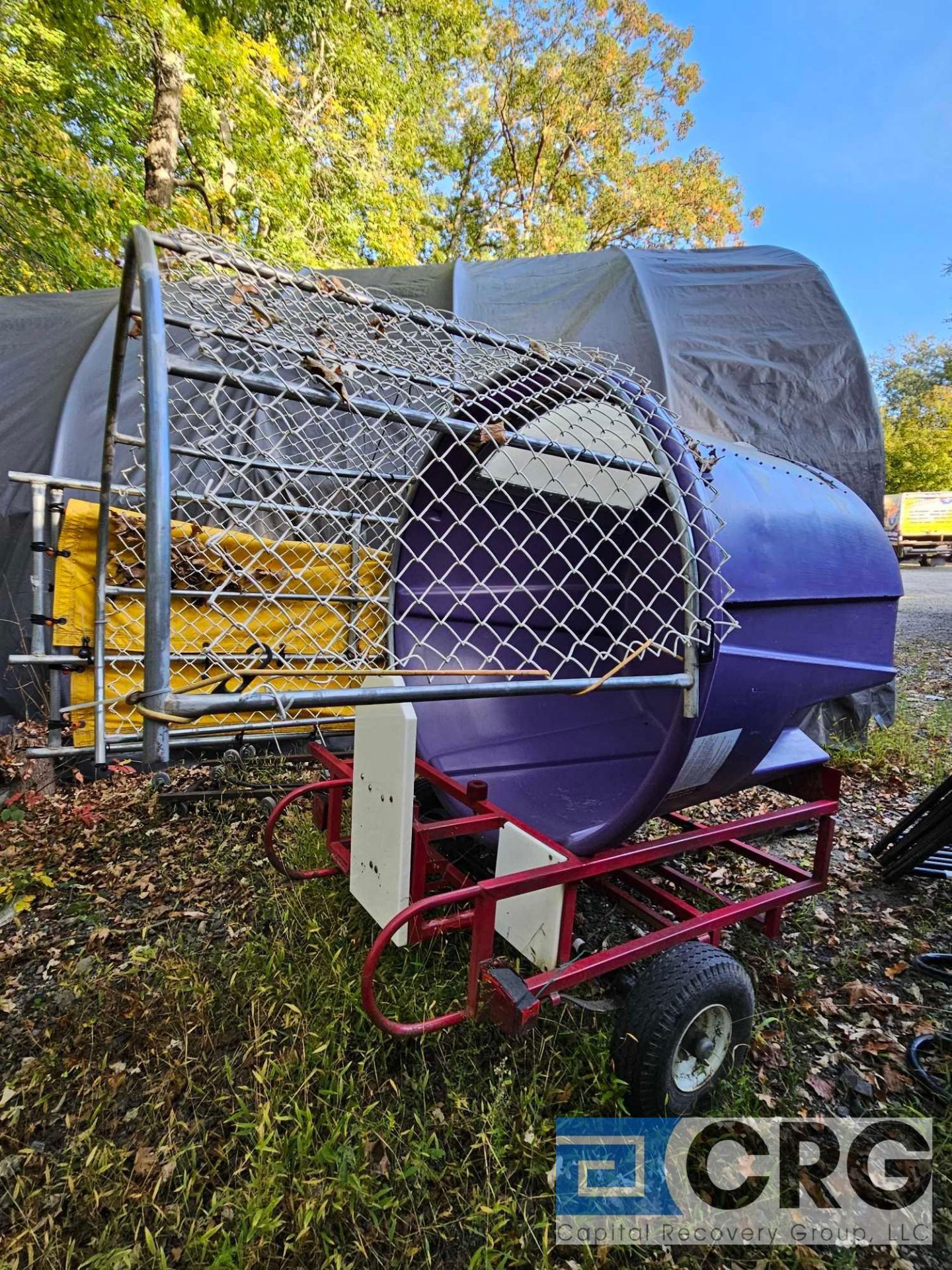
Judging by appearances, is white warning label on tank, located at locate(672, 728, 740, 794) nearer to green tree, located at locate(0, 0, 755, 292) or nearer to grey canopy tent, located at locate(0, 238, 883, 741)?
grey canopy tent, located at locate(0, 238, 883, 741)

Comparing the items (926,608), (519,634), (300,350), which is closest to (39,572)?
(300,350)

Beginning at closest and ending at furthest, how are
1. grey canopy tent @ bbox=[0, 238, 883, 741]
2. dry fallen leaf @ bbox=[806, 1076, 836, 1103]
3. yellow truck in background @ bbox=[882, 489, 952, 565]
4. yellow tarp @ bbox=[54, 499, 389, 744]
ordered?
dry fallen leaf @ bbox=[806, 1076, 836, 1103] → yellow tarp @ bbox=[54, 499, 389, 744] → grey canopy tent @ bbox=[0, 238, 883, 741] → yellow truck in background @ bbox=[882, 489, 952, 565]

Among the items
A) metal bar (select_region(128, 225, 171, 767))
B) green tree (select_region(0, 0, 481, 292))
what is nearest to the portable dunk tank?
metal bar (select_region(128, 225, 171, 767))

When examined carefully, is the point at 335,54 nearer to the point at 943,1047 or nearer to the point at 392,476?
the point at 392,476

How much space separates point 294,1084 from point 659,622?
1.94 meters

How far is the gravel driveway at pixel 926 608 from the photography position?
32.7 feet

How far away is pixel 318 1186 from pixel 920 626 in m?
12.2

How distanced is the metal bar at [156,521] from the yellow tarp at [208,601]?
3.97 feet

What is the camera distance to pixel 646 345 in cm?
486

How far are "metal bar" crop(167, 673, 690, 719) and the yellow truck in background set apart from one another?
83.7 feet

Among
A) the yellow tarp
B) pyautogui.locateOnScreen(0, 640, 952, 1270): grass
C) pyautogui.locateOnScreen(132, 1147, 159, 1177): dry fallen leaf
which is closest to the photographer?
pyautogui.locateOnScreen(0, 640, 952, 1270): grass

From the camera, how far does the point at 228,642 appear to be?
329 cm

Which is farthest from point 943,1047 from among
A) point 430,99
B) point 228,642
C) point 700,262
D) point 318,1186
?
point 430,99

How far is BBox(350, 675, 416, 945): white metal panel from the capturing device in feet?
5.84
